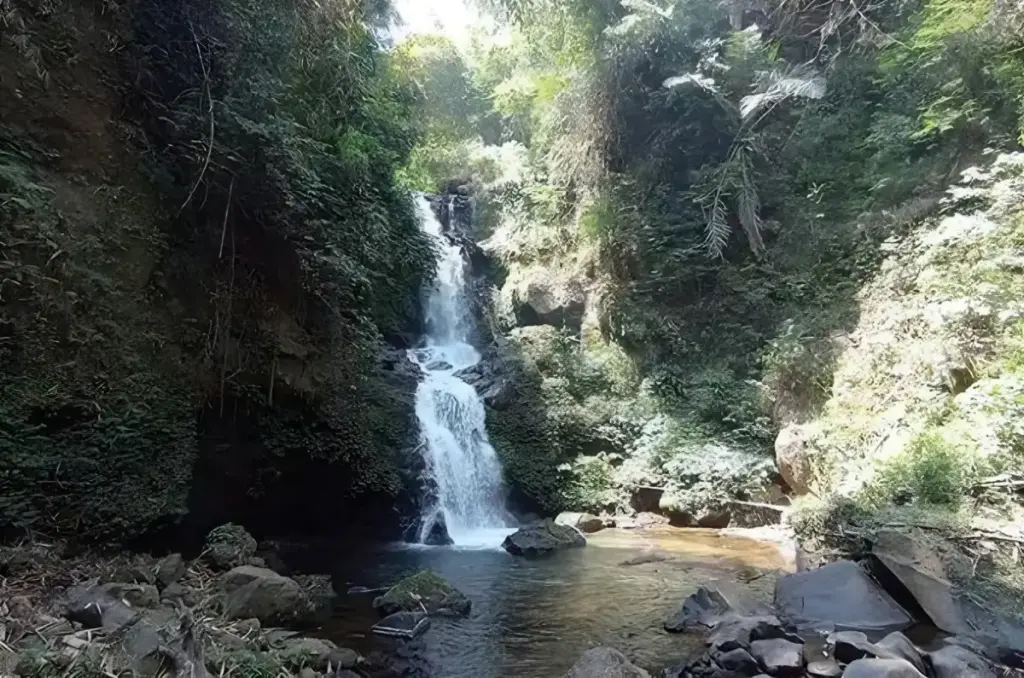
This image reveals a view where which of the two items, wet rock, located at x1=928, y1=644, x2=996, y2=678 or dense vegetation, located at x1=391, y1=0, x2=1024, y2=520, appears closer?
wet rock, located at x1=928, y1=644, x2=996, y2=678

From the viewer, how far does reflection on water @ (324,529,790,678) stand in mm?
5578

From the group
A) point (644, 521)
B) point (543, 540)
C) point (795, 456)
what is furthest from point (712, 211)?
point (543, 540)

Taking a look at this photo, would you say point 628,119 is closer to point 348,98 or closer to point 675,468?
point 348,98

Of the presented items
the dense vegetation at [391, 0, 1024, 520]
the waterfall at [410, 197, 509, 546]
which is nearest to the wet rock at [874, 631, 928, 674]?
the dense vegetation at [391, 0, 1024, 520]

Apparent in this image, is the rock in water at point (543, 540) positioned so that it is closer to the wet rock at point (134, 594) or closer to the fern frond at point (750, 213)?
the wet rock at point (134, 594)

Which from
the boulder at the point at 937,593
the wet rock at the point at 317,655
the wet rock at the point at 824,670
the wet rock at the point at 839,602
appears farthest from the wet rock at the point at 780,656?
the wet rock at the point at 317,655

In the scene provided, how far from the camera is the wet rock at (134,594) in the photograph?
199 inches

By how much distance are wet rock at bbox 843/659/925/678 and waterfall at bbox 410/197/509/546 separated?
6.43m

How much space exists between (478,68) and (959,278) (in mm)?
16120

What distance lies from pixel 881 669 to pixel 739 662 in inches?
37.6

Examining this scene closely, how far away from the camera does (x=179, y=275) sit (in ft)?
27.2

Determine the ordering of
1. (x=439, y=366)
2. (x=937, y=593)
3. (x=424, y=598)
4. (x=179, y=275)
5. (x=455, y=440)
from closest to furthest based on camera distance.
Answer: (x=937, y=593), (x=424, y=598), (x=179, y=275), (x=455, y=440), (x=439, y=366)

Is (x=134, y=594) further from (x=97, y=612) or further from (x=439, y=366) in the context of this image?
(x=439, y=366)

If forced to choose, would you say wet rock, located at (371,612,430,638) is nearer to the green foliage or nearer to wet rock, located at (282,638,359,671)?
wet rock, located at (282,638,359,671)
